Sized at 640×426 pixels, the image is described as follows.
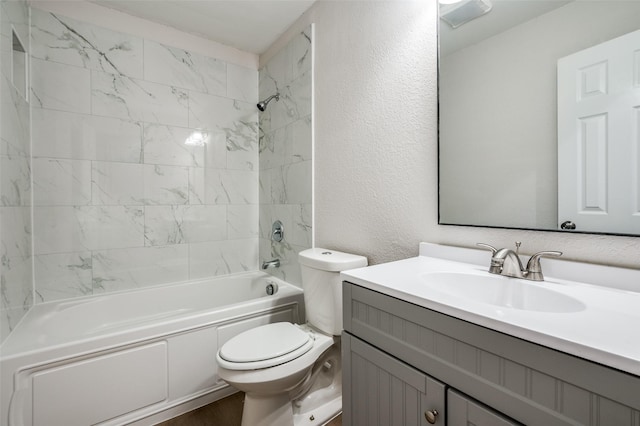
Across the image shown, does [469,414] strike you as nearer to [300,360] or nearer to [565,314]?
[565,314]

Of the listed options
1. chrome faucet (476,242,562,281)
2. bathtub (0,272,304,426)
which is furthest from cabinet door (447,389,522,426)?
bathtub (0,272,304,426)

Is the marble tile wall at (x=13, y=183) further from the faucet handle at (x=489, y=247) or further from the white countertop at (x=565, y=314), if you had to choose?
the faucet handle at (x=489, y=247)

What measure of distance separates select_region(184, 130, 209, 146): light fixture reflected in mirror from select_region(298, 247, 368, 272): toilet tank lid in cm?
142

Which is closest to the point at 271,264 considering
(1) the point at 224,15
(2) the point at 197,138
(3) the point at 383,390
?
(2) the point at 197,138

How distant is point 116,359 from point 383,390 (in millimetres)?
1377

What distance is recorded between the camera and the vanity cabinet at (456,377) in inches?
19.5

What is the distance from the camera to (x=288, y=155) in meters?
2.25

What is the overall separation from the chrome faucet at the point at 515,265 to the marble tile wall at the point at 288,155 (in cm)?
126

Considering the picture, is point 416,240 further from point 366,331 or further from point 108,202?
point 108,202

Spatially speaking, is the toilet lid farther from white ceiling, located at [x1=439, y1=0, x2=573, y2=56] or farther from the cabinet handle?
white ceiling, located at [x1=439, y1=0, x2=573, y2=56]

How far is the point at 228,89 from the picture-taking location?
2498mm

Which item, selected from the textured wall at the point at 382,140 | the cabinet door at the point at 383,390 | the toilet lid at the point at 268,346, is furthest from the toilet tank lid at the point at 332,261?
the cabinet door at the point at 383,390

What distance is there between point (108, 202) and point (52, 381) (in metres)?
1.14

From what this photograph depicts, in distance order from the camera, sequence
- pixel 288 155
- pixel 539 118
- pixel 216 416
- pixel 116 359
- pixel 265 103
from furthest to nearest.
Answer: pixel 265 103
pixel 288 155
pixel 216 416
pixel 116 359
pixel 539 118
